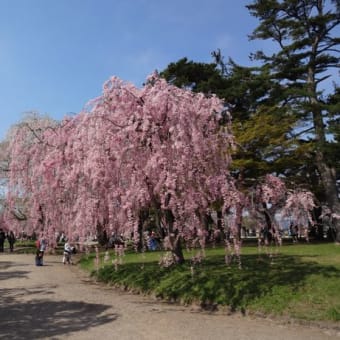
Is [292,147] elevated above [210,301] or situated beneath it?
elevated above

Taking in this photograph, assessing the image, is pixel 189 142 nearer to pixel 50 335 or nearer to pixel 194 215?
pixel 194 215

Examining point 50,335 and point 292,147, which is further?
point 292,147

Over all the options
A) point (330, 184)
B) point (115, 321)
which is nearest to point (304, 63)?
point (330, 184)

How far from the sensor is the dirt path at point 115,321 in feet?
23.0

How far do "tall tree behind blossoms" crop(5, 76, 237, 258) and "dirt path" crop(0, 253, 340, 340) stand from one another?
183 cm

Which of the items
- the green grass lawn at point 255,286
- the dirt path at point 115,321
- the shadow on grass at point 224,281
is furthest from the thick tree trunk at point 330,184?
the dirt path at point 115,321

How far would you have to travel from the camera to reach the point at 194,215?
32.8ft

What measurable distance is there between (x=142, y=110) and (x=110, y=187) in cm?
214

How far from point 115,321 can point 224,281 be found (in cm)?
325

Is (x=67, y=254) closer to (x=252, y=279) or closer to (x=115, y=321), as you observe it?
(x=252, y=279)

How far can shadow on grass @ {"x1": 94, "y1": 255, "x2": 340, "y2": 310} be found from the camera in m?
9.24

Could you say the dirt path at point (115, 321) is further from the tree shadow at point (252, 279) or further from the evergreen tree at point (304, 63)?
the evergreen tree at point (304, 63)

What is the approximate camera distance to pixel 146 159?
10039 mm

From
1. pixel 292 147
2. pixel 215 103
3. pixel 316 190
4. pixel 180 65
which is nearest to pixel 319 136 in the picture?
pixel 292 147
